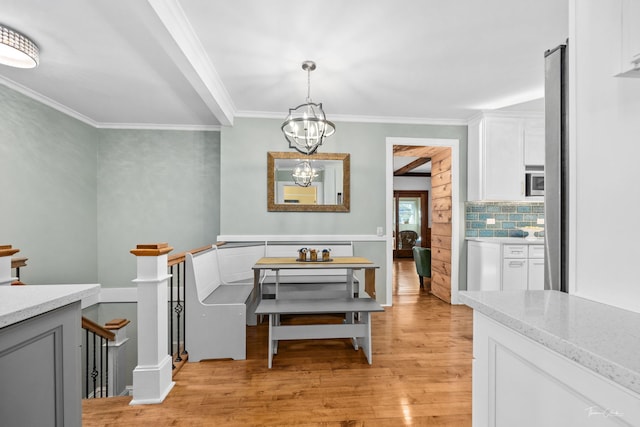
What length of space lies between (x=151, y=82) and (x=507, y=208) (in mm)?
4816

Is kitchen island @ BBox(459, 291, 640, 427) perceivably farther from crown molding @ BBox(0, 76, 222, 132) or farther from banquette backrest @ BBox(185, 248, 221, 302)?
crown molding @ BBox(0, 76, 222, 132)

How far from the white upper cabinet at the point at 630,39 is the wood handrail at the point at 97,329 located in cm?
375

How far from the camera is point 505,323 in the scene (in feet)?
2.60

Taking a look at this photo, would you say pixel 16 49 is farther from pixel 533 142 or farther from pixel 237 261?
pixel 533 142

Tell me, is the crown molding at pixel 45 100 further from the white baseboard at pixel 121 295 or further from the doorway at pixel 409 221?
the doorway at pixel 409 221

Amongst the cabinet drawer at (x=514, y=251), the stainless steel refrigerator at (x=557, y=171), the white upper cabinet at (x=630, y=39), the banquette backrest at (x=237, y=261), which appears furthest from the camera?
the cabinet drawer at (x=514, y=251)

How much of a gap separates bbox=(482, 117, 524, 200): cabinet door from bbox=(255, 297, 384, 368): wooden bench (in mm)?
2577

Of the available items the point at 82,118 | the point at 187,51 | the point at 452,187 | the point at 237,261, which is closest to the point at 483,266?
the point at 452,187

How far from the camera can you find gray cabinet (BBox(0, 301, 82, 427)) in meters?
0.79

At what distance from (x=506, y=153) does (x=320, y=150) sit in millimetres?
2512

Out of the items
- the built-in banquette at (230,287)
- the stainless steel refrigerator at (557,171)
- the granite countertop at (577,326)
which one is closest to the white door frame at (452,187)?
the built-in banquette at (230,287)

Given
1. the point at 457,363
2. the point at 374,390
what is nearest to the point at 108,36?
the point at 374,390

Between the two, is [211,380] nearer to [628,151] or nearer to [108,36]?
[628,151]

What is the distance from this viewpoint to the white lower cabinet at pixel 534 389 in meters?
0.54
